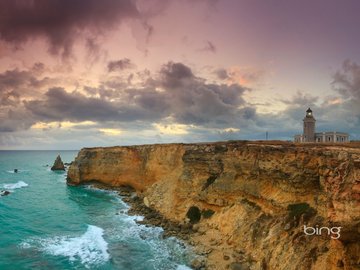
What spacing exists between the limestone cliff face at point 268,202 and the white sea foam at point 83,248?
35.4ft

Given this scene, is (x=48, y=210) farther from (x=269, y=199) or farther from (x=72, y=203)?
(x=269, y=199)

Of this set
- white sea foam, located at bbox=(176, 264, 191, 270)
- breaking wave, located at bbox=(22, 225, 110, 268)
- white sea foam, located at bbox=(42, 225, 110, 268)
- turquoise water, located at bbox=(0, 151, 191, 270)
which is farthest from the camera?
white sea foam, located at bbox=(42, 225, 110, 268)

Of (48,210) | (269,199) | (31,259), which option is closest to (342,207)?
(269,199)

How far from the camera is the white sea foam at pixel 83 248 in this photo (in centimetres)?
3294

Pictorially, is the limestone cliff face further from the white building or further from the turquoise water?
the white building

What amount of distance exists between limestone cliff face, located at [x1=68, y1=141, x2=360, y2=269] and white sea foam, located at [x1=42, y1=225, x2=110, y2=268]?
10788 mm

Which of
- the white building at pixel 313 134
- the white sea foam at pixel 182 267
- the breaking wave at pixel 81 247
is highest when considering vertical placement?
the white building at pixel 313 134

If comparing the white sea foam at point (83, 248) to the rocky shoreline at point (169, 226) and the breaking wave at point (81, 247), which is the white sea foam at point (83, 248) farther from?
the rocky shoreline at point (169, 226)

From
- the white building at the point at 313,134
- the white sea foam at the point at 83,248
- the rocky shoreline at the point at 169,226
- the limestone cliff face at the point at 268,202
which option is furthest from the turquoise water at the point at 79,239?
the white building at the point at 313,134

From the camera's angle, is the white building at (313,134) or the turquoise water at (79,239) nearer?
the turquoise water at (79,239)

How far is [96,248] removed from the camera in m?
35.5

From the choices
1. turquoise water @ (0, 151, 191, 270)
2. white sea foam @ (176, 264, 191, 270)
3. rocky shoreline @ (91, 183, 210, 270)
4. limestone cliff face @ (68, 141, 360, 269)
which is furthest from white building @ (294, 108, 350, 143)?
white sea foam @ (176, 264, 191, 270)

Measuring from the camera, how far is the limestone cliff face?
2050cm

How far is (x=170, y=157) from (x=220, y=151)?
62.0 feet
